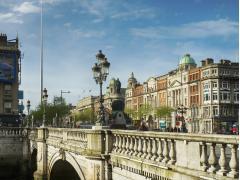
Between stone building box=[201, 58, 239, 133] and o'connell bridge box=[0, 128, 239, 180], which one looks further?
stone building box=[201, 58, 239, 133]

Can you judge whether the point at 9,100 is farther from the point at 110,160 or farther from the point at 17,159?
the point at 110,160

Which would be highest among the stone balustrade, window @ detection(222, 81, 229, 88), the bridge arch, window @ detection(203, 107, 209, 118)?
window @ detection(222, 81, 229, 88)

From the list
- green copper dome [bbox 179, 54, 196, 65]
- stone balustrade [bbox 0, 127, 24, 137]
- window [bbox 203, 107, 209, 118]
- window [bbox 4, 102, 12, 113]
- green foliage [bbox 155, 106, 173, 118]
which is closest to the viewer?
stone balustrade [bbox 0, 127, 24, 137]

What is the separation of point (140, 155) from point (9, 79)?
251ft

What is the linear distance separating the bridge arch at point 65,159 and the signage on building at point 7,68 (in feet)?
188

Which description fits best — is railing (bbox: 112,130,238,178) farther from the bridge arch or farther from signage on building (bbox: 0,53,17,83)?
signage on building (bbox: 0,53,17,83)

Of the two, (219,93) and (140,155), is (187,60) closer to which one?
(219,93)

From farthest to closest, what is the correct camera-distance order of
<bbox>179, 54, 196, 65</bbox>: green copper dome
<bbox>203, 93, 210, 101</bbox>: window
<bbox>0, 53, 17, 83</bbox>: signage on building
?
<bbox>179, 54, 196, 65</bbox>: green copper dome < <bbox>203, 93, 210, 101</bbox>: window < <bbox>0, 53, 17, 83</bbox>: signage on building

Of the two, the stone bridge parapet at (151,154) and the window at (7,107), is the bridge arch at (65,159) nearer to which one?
the stone bridge parapet at (151,154)

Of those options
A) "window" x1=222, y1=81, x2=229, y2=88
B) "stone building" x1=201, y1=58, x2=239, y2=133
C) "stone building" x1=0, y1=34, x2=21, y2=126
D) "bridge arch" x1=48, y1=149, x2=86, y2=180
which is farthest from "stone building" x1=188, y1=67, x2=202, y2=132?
"bridge arch" x1=48, y1=149, x2=86, y2=180

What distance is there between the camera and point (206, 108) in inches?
3880

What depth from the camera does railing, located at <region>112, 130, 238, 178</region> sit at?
9984 mm

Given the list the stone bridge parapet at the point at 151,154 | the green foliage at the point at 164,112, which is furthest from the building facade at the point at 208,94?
the stone bridge parapet at the point at 151,154

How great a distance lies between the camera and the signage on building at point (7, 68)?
87438 millimetres
